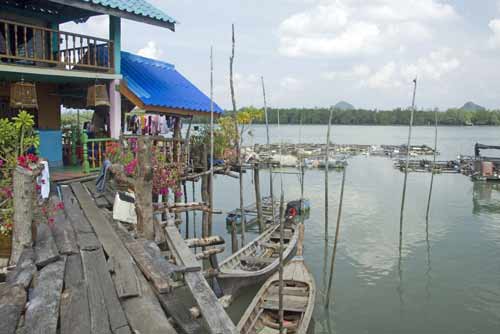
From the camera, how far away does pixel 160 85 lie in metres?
12.8

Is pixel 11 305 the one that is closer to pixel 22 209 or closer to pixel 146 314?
pixel 146 314

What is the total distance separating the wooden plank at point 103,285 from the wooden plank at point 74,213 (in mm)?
1226

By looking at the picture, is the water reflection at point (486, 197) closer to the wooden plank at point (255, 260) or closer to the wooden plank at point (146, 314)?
the wooden plank at point (255, 260)

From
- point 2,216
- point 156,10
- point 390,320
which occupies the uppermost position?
point 156,10

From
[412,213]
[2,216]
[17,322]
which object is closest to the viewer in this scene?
[17,322]

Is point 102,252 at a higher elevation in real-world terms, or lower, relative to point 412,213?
higher

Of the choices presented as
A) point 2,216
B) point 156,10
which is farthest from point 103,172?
point 156,10

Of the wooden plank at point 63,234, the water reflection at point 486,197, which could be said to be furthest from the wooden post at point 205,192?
the water reflection at point 486,197

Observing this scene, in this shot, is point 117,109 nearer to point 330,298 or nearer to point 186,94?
point 186,94

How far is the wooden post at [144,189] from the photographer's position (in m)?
6.25

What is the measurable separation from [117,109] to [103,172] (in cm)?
252

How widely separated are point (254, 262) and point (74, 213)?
18.5 ft

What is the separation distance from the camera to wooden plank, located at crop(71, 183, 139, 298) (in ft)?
15.2

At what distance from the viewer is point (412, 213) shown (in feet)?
76.1
